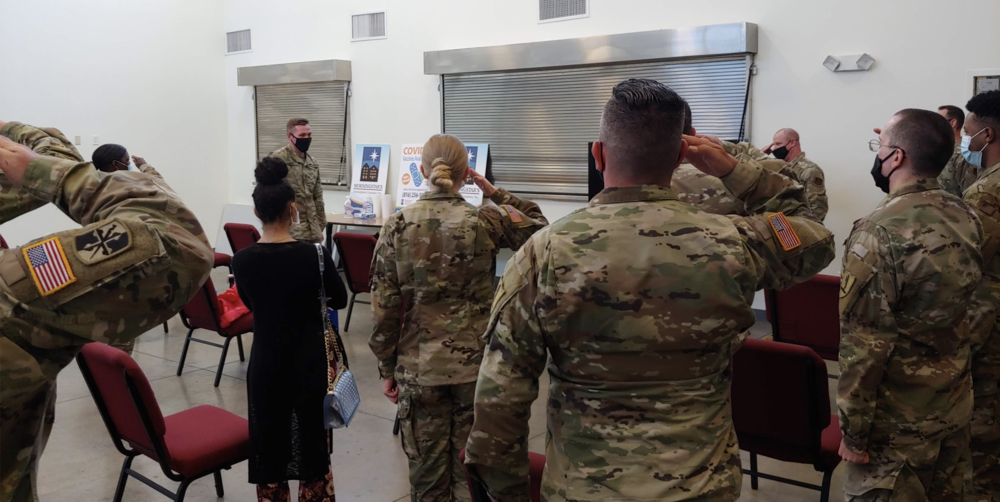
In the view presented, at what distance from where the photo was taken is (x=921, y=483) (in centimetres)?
232

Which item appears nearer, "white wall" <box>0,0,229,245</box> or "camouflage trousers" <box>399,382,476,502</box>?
"camouflage trousers" <box>399,382,476,502</box>

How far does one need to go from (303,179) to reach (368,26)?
9.59 feet

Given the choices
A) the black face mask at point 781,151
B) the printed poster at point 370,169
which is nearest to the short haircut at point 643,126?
the black face mask at point 781,151

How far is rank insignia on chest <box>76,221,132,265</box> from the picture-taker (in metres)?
1.24

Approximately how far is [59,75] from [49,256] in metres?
9.31

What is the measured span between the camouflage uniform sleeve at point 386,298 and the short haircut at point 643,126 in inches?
57.7

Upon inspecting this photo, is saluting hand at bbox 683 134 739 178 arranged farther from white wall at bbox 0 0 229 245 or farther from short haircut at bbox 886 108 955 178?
white wall at bbox 0 0 229 245

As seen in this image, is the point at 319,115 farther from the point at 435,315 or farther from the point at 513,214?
the point at 435,315

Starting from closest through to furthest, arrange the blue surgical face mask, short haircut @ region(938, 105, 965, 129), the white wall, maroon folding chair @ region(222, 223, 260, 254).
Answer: the blue surgical face mask < short haircut @ region(938, 105, 965, 129) < maroon folding chair @ region(222, 223, 260, 254) < the white wall

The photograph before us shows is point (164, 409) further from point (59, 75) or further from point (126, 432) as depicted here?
point (59, 75)

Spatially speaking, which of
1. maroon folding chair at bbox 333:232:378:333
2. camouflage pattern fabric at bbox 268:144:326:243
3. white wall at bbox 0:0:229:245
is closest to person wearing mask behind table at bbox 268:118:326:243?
camouflage pattern fabric at bbox 268:144:326:243

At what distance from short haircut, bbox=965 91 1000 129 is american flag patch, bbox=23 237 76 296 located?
3378mm

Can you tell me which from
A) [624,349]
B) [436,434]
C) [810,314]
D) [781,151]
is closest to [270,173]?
[436,434]

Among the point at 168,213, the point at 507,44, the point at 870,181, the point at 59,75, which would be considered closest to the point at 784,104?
the point at 870,181
